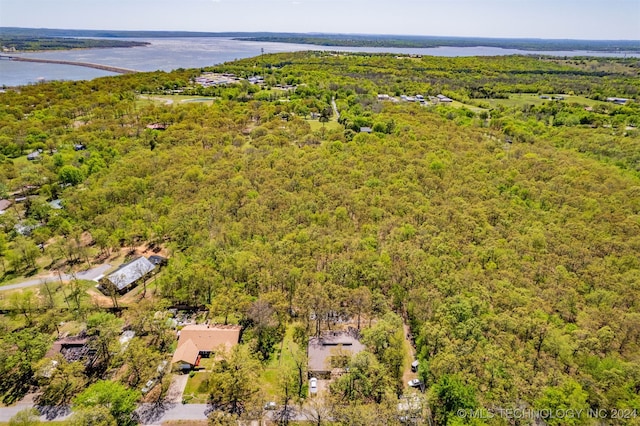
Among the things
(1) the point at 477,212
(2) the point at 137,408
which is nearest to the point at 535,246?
(1) the point at 477,212

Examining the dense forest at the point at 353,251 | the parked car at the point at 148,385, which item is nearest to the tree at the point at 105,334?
the dense forest at the point at 353,251

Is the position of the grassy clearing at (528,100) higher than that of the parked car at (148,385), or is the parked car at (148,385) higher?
the grassy clearing at (528,100)

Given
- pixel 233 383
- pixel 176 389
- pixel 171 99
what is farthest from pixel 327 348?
pixel 171 99

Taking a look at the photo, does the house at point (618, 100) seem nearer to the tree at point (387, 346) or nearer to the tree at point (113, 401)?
the tree at point (387, 346)

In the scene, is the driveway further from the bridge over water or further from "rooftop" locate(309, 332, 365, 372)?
the bridge over water

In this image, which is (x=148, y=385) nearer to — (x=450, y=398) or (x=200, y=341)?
(x=200, y=341)

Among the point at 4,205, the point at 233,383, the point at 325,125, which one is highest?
the point at 325,125

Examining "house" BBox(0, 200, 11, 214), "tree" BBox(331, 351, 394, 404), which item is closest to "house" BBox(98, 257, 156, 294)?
"tree" BBox(331, 351, 394, 404)
